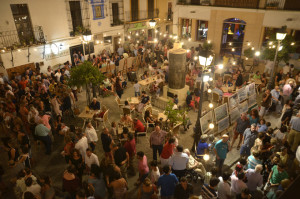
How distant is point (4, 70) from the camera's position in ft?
41.6

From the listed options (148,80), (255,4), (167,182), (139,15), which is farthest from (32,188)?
(139,15)

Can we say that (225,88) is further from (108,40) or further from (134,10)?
(134,10)

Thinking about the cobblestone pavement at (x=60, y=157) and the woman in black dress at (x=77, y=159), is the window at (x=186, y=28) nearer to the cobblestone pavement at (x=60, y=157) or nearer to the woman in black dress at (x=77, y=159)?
the cobblestone pavement at (x=60, y=157)

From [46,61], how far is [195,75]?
32.0 ft

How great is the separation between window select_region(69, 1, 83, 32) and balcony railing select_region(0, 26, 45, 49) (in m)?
2.74

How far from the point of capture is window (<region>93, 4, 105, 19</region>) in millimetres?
17234

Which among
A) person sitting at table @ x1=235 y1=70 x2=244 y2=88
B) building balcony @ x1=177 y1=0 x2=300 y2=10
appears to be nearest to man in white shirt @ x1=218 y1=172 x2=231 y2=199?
person sitting at table @ x1=235 y1=70 x2=244 y2=88

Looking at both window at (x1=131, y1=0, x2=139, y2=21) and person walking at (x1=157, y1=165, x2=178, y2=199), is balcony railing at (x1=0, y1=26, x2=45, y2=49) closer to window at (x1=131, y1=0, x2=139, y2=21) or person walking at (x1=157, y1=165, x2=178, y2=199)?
window at (x1=131, y1=0, x2=139, y2=21)

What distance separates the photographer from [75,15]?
16.3 meters

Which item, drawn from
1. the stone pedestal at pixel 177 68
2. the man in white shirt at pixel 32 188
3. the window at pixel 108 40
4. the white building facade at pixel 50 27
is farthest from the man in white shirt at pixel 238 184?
the window at pixel 108 40

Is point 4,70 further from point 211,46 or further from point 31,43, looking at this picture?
point 211,46

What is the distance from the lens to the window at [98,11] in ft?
56.5

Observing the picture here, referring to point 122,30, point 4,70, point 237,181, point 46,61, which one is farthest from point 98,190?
point 122,30

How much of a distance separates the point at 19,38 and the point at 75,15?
14.6 feet
